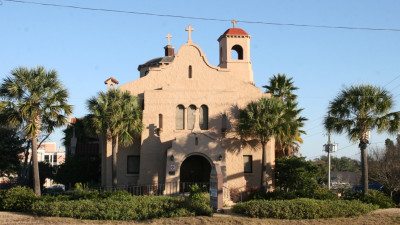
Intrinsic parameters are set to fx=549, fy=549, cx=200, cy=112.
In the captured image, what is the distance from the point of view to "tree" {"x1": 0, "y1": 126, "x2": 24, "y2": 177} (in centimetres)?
4549

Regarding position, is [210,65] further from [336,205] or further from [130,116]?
[336,205]

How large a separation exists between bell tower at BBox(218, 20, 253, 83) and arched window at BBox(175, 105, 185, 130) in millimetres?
7671

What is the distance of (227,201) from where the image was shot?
33031mm

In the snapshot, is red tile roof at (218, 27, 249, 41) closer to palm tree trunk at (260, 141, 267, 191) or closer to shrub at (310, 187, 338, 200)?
palm tree trunk at (260, 141, 267, 191)

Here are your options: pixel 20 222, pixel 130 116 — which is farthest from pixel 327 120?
pixel 20 222

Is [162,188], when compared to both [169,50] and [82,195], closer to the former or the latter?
[82,195]

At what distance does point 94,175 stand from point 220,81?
12.7m

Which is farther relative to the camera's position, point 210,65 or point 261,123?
point 210,65

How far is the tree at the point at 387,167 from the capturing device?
43572mm

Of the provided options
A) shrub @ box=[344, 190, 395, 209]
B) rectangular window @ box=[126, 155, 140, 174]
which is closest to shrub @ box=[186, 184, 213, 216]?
shrub @ box=[344, 190, 395, 209]

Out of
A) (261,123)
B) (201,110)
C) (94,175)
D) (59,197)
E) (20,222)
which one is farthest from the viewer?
(94,175)

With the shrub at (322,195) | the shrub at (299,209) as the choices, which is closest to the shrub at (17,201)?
the shrub at (299,209)

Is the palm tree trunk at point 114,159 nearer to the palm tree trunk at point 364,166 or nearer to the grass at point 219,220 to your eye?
the grass at point 219,220

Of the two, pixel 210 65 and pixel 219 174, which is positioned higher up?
pixel 210 65
